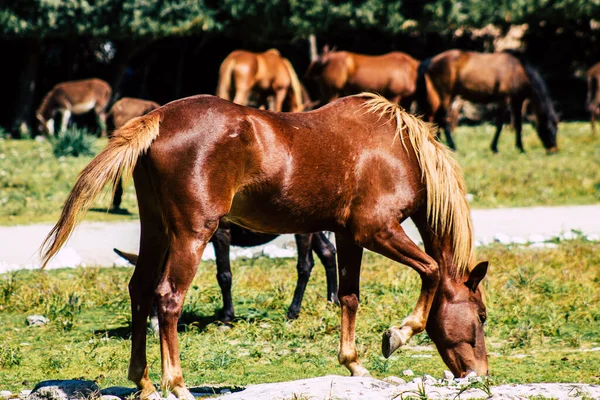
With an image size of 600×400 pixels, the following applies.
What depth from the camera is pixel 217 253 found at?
7.58 meters

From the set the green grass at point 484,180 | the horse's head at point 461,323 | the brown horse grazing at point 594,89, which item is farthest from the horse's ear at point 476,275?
the brown horse grazing at point 594,89

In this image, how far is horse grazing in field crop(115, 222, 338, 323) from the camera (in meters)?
7.52

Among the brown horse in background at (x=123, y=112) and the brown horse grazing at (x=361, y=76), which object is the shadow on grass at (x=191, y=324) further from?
the brown horse grazing at (x=361, y=76)

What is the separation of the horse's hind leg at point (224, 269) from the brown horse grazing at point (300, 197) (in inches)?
66.3

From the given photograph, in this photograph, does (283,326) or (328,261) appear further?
(328,261)

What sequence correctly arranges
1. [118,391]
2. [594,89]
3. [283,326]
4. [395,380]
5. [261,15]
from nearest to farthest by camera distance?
[118,391] → [395,380] → [283,326] → [594,89] → [261,15]

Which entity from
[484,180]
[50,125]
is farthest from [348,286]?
[50,125]

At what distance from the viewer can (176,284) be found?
518 cm

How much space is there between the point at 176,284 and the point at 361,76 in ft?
47.5

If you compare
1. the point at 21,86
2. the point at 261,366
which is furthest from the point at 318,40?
the point at 261,366

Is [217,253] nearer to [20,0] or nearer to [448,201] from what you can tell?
[448,201]

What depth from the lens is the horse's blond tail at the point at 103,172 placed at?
5160mm

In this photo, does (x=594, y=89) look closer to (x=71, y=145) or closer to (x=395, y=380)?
(x=71, y=145)

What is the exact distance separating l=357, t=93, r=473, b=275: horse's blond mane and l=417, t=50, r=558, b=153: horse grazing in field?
506 inches
